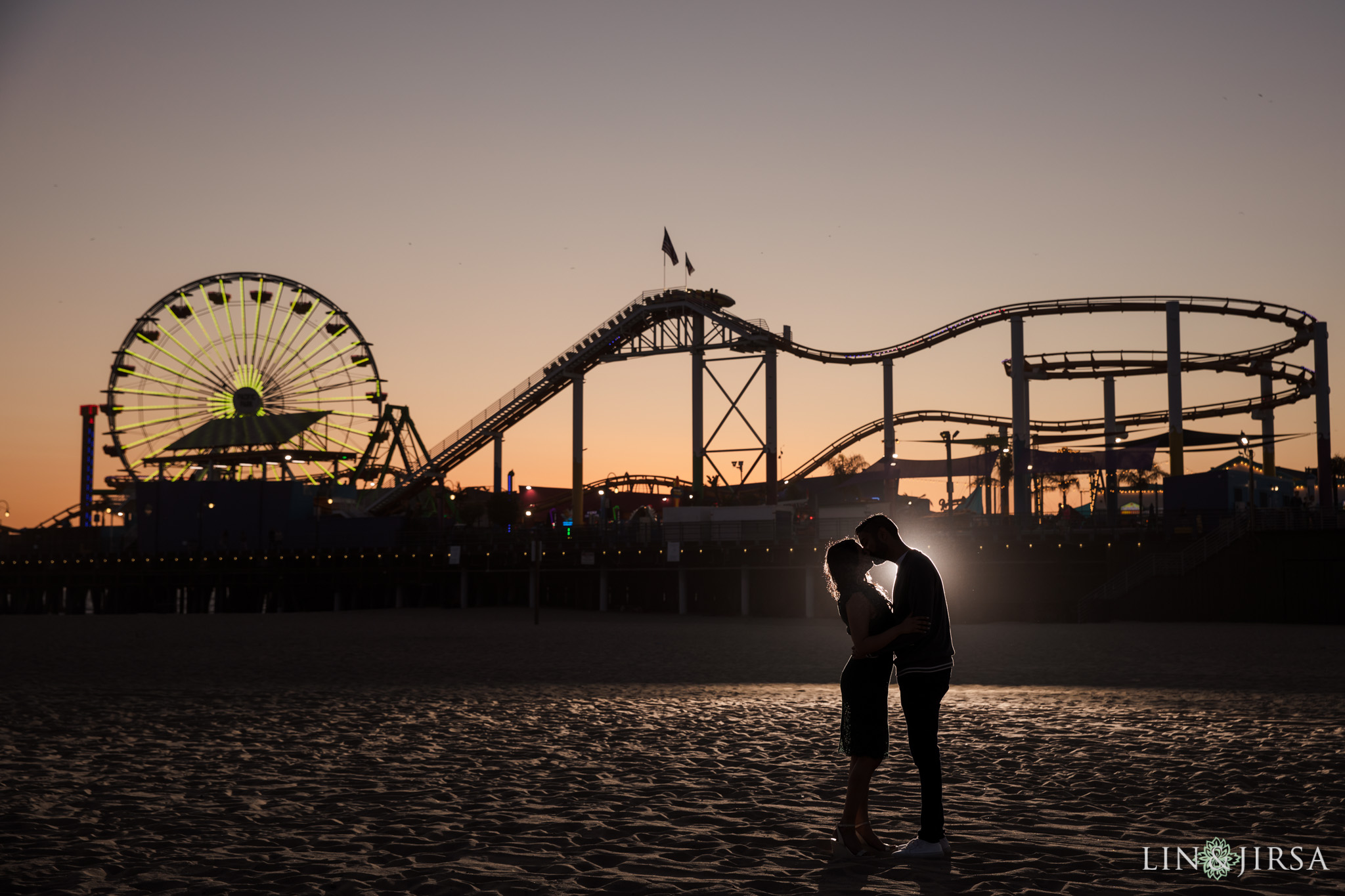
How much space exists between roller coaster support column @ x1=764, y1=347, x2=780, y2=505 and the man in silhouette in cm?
4788

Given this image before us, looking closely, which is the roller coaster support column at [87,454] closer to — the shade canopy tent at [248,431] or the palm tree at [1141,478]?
the shade canopy tent at [248,431]

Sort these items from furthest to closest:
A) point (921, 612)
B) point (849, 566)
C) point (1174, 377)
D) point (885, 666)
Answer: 1. point (1174, 377)
2. point (885, 666)
3. point (849, 566)
4. point (921, 612)

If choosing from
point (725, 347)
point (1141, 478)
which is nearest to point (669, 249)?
point (725, 347)

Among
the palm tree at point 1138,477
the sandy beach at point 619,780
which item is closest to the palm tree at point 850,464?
the palm tree at point 1138,477

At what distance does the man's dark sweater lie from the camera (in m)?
6.13

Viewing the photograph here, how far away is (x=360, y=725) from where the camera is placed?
12398 mm

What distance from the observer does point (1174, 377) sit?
152 feet

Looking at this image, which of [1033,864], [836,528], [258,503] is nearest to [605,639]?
[836,528]

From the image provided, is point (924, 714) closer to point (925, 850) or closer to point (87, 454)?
point (925, 850)

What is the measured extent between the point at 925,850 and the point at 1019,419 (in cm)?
4400

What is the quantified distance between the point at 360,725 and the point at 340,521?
5289cm

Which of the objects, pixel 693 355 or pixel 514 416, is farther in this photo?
pixel 514 416

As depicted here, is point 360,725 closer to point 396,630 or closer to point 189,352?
point 396,630

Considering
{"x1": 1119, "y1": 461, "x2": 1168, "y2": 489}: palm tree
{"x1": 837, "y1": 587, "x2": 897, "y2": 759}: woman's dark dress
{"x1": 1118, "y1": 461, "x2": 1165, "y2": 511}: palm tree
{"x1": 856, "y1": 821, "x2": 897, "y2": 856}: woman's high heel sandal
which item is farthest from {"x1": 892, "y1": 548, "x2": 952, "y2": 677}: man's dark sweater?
{"x1": 1119, "y1": 461, "x2": 1168, "y2": 489}: palm tree
